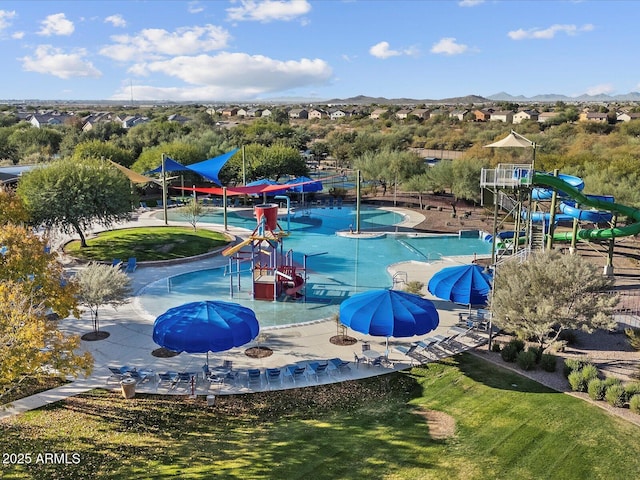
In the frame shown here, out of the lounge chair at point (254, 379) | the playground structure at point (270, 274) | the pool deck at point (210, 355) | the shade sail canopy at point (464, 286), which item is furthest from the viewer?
the playground structure at point (270, 274)

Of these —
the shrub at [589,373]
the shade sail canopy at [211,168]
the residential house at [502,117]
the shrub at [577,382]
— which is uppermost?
the residential house at [502,117]

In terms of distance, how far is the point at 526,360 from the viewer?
1681cm

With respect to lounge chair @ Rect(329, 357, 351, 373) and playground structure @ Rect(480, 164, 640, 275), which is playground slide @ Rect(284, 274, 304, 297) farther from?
playground structure @ Rect(480, 164, 640, 275)

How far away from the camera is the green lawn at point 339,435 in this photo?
11891mm

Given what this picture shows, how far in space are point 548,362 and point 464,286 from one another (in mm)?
4119

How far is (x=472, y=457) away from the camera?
12.4 metres

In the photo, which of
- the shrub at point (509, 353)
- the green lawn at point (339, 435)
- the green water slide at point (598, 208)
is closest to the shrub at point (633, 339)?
the shrub at point (509, 353)

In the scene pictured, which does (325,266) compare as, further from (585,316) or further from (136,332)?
(585,316)

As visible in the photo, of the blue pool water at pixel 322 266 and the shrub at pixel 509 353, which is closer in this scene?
the shrub at pixel 509 353

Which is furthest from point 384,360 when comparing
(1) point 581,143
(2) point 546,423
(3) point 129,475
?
(1) point 581,143

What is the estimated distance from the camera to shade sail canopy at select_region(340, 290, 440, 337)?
1619 centimetres

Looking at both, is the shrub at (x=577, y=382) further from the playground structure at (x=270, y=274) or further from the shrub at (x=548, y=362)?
the playground structure at (x=270, y=274)

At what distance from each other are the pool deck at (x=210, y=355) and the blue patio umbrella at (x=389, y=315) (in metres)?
1.57

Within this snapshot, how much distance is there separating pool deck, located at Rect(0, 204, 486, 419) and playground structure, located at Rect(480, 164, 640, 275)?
531 cm
